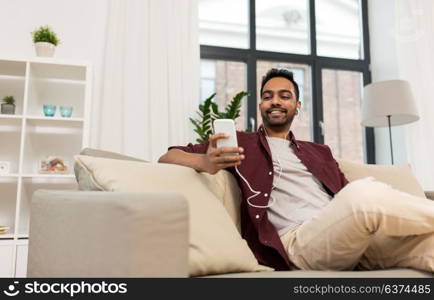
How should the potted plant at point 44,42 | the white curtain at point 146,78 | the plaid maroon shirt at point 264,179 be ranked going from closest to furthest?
the plaid maroon shirt at point 264,179, the potted plant at point 44,42, the white curtain at point 146,78

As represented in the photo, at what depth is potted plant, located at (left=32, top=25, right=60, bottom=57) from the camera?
268cm

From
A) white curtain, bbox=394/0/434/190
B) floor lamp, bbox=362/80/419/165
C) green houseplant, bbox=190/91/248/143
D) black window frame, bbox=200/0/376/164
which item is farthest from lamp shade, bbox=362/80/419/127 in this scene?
green houseplant, bbox=190/91/248/143

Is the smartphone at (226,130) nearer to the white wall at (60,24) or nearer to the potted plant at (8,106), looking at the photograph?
the potted plant at (8,106)

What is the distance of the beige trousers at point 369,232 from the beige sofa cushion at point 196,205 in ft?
0.55

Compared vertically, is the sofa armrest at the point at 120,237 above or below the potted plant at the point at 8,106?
below

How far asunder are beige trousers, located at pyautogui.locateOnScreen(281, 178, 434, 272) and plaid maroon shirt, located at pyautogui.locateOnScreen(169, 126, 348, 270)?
0.29ft

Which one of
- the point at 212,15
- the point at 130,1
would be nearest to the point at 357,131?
the point at 212,15

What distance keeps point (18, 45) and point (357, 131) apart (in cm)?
307

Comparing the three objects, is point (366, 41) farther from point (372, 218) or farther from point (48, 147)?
point (372, 218)

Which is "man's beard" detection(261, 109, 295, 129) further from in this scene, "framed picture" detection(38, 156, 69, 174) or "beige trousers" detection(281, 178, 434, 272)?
"framed picture" detection(38, 156, 69, 174)

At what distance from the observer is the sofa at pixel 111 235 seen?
32.0 inches

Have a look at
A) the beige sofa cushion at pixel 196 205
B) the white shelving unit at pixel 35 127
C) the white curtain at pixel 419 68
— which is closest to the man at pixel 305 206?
the beige sofa cushion at pixel 196 205

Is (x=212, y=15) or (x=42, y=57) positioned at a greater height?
(x=212, y=15)

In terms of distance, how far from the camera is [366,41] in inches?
164
